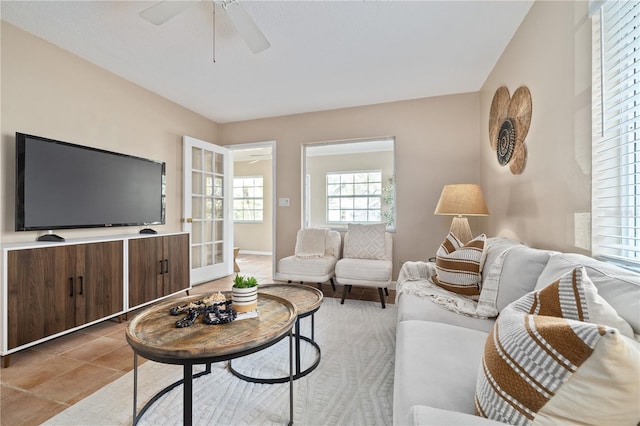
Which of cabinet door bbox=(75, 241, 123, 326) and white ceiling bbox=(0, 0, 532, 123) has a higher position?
white ceiling bbox=(0, 0, 532, 123)

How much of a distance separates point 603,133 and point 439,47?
5.54 feet

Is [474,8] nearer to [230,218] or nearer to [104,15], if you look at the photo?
[104,15]

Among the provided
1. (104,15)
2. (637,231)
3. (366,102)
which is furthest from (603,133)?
(104,15)

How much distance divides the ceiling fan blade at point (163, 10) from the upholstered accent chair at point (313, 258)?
253 cm

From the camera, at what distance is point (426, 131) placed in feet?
12.1

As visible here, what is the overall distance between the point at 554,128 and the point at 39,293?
365 cm

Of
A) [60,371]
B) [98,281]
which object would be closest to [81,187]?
[98,281]

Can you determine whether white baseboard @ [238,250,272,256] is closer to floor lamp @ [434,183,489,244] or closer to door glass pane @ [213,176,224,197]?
door glass pane @ [213,176,224,197]

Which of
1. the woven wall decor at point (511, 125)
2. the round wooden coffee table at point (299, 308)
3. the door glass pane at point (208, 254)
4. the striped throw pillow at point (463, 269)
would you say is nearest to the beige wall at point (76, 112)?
the door glass pane at point (208, 254)

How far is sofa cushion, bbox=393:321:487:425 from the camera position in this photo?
2.86 ft

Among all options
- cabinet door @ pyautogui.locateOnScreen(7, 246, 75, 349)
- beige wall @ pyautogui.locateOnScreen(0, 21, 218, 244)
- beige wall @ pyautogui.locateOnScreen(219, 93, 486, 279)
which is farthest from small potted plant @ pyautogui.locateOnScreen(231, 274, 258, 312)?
beige wall @ pyautogui.locateOnScreen(219, 93, 486, 279)

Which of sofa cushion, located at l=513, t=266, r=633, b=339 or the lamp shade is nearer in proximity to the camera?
sofa cushion, located at l=513, t=266, r=633, b=339

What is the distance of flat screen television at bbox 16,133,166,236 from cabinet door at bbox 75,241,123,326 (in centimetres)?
36

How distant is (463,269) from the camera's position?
77.5 inches
